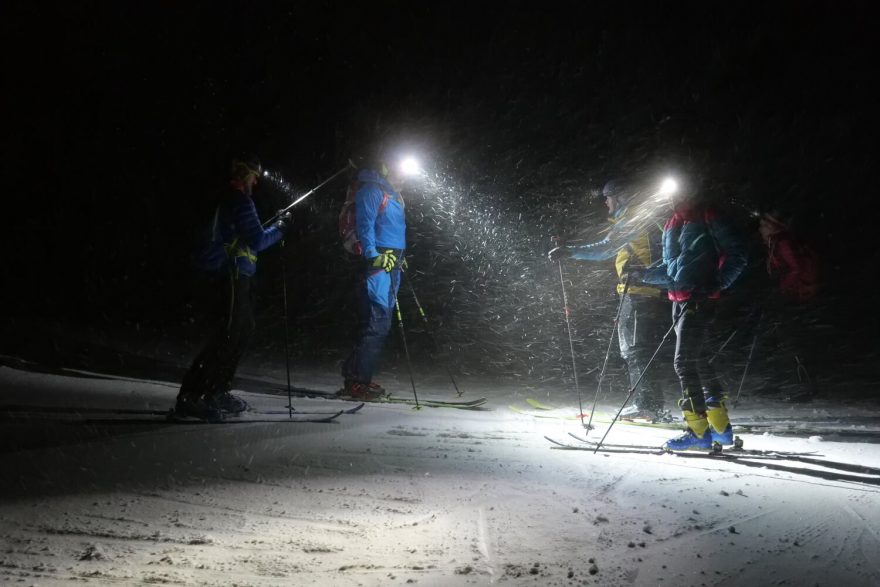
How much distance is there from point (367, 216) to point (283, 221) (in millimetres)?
1419

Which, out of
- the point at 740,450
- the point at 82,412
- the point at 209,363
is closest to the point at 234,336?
the point at 209,363

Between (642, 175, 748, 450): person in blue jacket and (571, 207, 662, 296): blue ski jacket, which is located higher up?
(571, 207, 662, 296): blue ski jacket

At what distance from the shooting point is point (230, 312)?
456cm

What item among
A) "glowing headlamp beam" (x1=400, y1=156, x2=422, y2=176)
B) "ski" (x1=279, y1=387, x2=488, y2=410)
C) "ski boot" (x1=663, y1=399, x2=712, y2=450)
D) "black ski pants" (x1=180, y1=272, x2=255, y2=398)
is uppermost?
"glowing headlamp beam" (x1=400, y1=156, x2=422, y2=176)

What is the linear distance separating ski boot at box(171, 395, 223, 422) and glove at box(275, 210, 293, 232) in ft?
5.83

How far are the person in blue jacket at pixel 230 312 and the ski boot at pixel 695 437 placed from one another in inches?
150

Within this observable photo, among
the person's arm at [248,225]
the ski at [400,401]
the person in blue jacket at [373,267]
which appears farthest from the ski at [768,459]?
the person's arm at [248,225]

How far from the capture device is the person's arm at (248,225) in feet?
15.0

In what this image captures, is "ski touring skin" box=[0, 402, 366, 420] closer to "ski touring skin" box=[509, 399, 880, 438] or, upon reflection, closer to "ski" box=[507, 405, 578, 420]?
"ski" box=[507, 405, 578, 420]

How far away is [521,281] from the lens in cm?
1534

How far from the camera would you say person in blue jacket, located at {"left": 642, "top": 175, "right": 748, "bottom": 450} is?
4129mm

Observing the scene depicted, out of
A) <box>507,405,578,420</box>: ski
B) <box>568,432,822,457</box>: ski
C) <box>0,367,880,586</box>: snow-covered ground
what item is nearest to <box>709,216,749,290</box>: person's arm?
<box>568,432,822,457</box>: ski

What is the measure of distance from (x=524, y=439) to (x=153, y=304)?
14.2m

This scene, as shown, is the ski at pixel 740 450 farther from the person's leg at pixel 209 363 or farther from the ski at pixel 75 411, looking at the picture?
the person's leg at pixel 209 363
